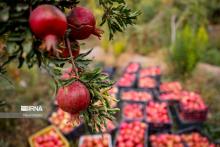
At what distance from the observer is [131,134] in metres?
4.37

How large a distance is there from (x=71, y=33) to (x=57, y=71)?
12cm

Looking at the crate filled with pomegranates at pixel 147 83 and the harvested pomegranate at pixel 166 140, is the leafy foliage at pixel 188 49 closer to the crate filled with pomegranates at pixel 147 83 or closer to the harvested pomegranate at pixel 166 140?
the crate filled with pomegranates at pixel 147 83

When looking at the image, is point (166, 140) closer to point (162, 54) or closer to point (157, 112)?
point (157, 112)

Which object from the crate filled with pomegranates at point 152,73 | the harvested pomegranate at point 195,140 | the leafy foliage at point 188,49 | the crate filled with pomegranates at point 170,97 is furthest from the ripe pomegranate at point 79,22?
the leafy foliage at point 188,49

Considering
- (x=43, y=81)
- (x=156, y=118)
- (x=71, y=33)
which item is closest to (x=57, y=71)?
(x=71, y=33)

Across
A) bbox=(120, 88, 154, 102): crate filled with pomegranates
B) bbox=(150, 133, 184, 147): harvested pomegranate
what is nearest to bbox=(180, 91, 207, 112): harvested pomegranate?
bbox=(120, 88, 154, 102): crate filled with pomegranates

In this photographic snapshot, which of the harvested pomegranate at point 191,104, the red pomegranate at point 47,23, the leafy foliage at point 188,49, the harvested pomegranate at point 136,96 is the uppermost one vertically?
the red pomegranate at point 47,23

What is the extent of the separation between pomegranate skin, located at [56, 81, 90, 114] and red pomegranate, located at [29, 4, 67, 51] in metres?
0.17

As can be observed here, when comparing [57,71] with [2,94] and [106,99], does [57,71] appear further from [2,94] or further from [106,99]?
[2,94]

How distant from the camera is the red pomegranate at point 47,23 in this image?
0.80 metres

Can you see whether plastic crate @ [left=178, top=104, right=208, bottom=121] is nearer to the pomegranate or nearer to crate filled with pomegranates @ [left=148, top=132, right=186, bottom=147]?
crate filled with pomegranates @ [left=148, top=132, right=186, bottom=147]

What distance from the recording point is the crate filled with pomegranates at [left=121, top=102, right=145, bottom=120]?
4849 mm

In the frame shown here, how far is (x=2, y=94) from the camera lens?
5.00 metres

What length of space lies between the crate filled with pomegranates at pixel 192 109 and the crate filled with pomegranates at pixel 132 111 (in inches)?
21.4
